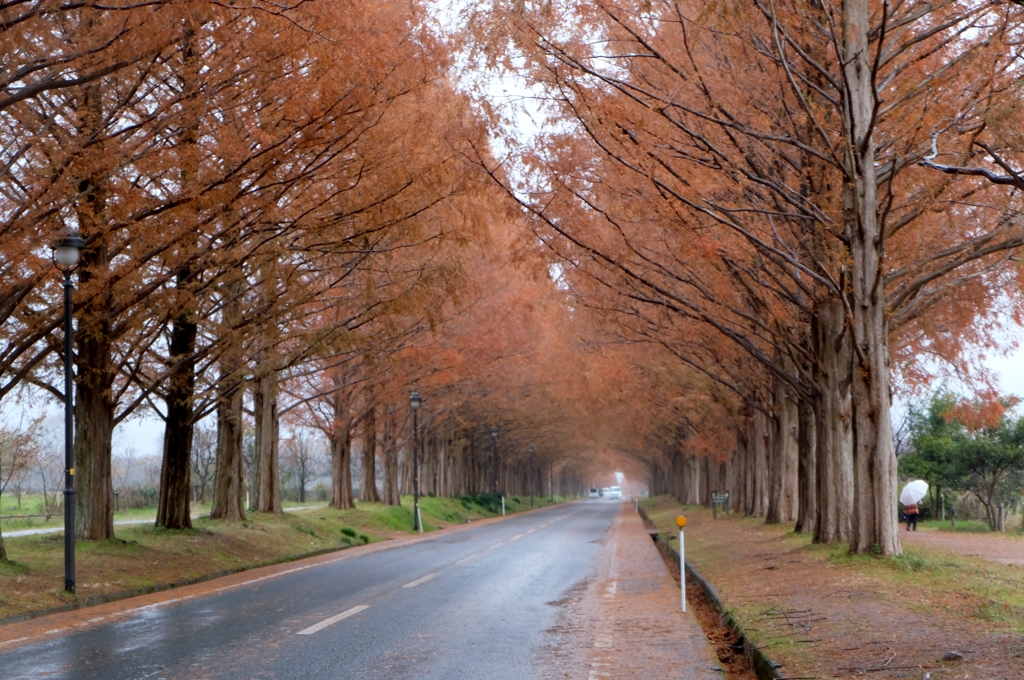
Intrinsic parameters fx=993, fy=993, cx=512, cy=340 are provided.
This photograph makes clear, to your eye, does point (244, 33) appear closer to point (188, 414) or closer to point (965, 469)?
point (188, 414)

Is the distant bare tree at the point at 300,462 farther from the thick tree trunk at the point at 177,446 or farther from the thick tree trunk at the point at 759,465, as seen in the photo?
the thick tree trunk at the point at 177,446

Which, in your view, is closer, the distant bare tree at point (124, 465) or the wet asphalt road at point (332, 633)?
the wet asphalt road at point (332, 633)

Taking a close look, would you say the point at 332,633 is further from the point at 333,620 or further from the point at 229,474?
the point at 229,474

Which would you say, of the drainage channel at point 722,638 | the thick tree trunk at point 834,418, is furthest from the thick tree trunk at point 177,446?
the thick tree trunk at point 834,418

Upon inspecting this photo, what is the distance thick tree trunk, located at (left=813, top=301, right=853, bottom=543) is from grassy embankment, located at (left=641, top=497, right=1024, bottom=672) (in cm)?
63

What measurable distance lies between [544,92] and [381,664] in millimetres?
8511

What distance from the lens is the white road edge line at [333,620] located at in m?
10.3

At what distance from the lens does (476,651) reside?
30.0 ft

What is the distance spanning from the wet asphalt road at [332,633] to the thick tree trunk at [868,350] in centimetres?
468

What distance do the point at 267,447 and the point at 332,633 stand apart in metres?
18.5

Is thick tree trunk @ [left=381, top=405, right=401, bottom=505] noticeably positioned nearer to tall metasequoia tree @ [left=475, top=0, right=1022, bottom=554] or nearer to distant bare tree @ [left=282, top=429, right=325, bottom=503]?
distant bare tree @ [left=282, top=429, right=325, bottom=503]

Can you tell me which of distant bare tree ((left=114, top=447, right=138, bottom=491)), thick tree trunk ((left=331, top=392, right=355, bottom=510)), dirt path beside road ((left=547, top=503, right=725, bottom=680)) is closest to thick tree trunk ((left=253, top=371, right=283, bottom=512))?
thick tree trunk ((left=331, top=392, right=355, bottom=510))

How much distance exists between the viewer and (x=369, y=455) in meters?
40.6

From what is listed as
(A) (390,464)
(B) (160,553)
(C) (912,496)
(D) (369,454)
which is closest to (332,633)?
(B) (160,553)
